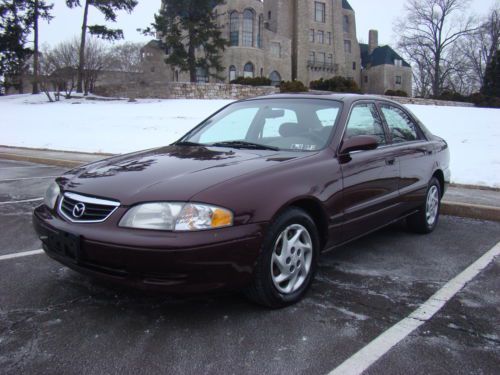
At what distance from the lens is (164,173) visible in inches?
122

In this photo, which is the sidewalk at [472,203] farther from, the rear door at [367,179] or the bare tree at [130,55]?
the bare tree at [130,55]

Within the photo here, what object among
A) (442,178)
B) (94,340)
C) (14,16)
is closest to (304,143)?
(94,340)

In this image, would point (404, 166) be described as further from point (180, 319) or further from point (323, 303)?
point (180, 319)

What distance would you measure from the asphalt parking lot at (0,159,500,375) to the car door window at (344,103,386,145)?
1.17 metres

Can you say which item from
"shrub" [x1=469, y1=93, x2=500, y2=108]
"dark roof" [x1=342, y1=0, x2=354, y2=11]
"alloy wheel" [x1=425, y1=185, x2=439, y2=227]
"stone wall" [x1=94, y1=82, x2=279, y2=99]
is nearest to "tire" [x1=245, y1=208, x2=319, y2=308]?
"alloy wheel" [x1=425, y1=185, x2=439, y2=227]

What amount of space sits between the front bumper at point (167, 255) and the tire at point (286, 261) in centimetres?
11

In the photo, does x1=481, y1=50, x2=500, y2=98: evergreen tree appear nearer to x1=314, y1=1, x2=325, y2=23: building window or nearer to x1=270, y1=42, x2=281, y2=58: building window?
x1=314, y1=1, x2=325, y2=23: building window

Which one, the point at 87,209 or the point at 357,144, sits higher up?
the point at 357,144

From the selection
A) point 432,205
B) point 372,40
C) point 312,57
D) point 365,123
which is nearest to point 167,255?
point 365,123

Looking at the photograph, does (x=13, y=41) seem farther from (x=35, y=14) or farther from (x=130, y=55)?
(x=130, y=55)

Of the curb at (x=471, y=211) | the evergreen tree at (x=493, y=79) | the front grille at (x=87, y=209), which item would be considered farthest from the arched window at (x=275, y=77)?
the front grille at (x=87, y=209)

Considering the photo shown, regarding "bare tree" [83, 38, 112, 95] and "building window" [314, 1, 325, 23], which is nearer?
"bare tree" [83, 38, 112, 95]

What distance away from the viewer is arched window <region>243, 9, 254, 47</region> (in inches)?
1903

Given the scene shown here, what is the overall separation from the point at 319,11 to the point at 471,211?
57276 mm
